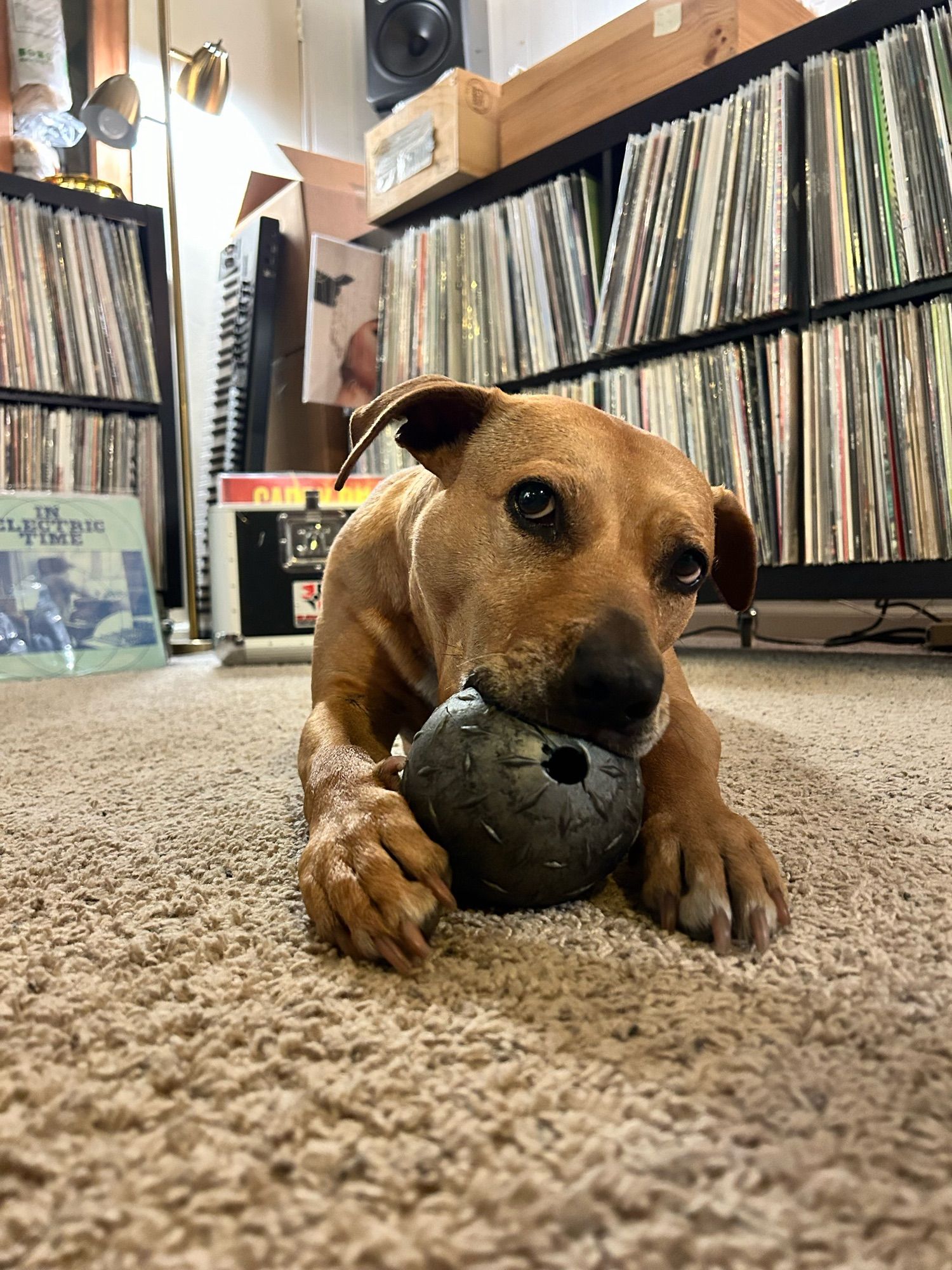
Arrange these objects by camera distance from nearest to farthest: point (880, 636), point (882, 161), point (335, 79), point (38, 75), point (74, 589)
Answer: point (882, 161) < point (74, 589) < point (880, 636) < point (38, 75) < point (335, 79)

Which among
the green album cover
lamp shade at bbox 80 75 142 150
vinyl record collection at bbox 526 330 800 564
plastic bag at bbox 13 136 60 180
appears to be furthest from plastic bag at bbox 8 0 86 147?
vinyl record collection at bbox 526 330 800 564

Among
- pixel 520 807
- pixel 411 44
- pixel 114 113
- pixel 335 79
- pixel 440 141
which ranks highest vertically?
pixel 335 79

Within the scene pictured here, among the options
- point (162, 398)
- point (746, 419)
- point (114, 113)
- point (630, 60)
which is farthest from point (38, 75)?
point (746, 419)

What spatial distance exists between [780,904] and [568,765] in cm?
20

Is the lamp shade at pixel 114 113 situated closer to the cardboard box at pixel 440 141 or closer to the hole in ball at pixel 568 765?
the cardboard box at pixel 440 141

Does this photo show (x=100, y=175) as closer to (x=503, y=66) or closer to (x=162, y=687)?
(x=503, y=66)

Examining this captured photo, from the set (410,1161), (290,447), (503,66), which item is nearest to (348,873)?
(410,1161)

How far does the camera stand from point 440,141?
3135 millimetres

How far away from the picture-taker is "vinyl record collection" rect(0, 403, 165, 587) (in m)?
3.34

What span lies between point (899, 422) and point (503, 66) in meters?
3.50

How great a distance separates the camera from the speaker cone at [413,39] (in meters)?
4.09

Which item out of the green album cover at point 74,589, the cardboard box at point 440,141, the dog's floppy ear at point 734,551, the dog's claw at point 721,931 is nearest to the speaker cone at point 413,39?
the cardboard box at point 440,141

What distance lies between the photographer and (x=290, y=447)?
13.1 ft

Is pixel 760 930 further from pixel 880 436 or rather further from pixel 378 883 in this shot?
pixel 880 436
